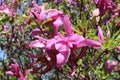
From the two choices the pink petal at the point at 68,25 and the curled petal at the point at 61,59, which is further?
the pink petal at the point at 68,25

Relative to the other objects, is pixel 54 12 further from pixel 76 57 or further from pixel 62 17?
pixel 76 57

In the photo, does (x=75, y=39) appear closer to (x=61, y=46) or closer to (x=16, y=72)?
(x=61, y=46)

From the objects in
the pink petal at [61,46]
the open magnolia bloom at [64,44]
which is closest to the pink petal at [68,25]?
the open magnolia bloom at [64,44]

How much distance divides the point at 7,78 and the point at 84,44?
9.41ft

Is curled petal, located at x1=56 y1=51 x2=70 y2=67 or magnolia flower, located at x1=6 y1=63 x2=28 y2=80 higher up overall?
curled petal, located at x1=56 y1=51 x2=70 y2=67

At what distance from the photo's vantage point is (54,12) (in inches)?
82.7

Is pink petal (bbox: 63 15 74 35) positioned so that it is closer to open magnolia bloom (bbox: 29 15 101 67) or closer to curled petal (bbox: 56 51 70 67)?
open magnolia bloom (bbox: 29 15 101 67)

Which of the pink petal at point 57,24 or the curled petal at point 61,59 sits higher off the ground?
the pink petal at point 57,24

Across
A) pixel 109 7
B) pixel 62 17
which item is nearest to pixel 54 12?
pixel 62 17

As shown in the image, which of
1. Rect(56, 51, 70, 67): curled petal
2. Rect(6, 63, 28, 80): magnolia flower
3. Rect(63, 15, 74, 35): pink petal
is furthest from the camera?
Rect(6, 63, 28, 80): magnolia flower

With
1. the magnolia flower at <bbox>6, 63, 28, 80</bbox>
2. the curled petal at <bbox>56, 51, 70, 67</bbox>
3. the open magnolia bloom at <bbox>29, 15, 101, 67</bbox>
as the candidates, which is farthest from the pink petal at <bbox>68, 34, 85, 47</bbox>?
the magnolia flower at <bbox>6, 63, 28, 80</bbox>

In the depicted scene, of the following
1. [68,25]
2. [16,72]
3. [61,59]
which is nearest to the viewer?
[61,59]

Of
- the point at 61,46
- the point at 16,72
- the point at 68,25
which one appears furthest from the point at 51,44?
the point at 16,72

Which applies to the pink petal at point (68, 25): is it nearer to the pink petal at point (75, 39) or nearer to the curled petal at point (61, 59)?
the pink petal at point (75, 39)
